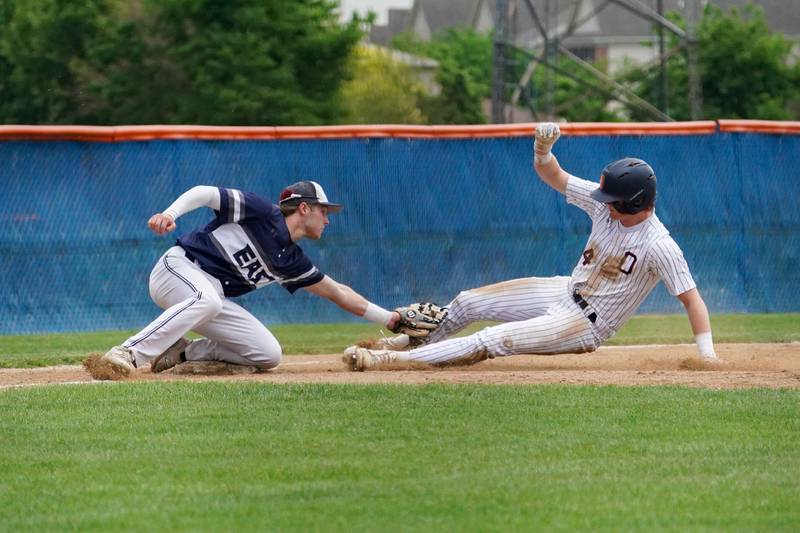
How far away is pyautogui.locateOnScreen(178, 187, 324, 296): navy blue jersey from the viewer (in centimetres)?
863

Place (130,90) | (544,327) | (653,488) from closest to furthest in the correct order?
(653,488), (544,327), (130,90)

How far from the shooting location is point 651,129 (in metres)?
14.3

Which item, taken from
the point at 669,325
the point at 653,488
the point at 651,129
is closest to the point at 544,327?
the point at 653,488

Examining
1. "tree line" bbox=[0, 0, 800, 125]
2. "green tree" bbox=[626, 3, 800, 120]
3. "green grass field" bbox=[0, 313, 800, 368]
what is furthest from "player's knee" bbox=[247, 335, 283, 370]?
A: "green tree" bbox=[626, 3, 800, 120]

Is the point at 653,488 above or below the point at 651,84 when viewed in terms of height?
above

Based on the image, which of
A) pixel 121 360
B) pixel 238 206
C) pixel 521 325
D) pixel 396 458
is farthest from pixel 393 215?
pixel 396 458

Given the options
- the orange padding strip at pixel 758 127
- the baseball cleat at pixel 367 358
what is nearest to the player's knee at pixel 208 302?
the baseball cleat at pixel 367 358

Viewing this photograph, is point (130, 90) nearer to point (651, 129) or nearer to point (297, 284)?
point (651, 129)

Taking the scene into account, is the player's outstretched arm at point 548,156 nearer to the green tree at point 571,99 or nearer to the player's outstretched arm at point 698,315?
the player's outstretched arm at point 698,315

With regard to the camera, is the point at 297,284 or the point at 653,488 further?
the point at 297,284

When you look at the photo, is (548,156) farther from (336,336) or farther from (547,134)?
(336,336)

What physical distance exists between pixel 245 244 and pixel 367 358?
1.05 metres

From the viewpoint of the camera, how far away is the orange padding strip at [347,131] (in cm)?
1301

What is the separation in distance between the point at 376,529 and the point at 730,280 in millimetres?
10129
